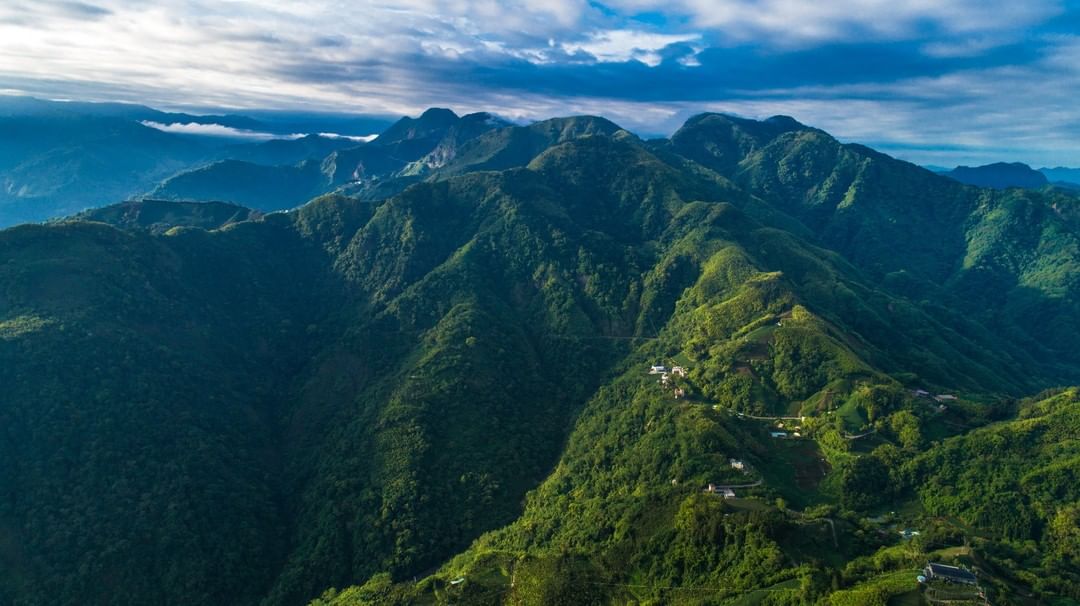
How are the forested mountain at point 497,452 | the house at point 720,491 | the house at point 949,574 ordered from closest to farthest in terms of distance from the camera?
1. the house at point 949,574
2. the forested mountain at point 497,452
3. the house at point 720,491

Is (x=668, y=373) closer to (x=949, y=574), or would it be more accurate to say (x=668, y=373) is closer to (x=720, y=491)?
(x=720, y=491)

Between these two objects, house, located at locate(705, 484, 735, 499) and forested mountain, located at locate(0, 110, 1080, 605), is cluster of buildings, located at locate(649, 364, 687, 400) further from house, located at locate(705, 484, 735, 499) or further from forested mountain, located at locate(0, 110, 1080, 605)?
house, located at locate(705, 484, 735, 499)

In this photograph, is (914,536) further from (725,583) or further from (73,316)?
(73,316)

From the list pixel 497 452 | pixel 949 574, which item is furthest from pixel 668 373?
pixel 949 574

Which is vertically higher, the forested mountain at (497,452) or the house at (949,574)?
the house at (949,574)

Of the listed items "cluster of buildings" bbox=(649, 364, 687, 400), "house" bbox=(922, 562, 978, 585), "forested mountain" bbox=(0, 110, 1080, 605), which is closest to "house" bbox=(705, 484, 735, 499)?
"forested mountain" bbox=(0, 110, 1080, 605)

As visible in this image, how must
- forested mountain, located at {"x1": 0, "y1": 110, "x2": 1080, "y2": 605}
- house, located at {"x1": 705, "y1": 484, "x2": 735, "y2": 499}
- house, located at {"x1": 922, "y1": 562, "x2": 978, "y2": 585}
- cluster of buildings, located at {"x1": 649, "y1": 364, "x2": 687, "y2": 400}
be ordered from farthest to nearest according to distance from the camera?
cluster of buildings, located at {"x1": 649, "y1": 364, "x2": 687, "y2": 400} < house, located at {"x1": 705, "y1": 484, "x2": 735, "y2": 499} < forested mountain, located at {"x1": 0, "y1": 110, "x2": 1080, "y2": 605} < house, located at {"x1": 922, "y1": 562, "x2": 978, "y2": 585}

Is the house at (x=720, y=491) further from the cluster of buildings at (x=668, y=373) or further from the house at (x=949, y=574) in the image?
the cluster of buildings at (x=668, y=373)

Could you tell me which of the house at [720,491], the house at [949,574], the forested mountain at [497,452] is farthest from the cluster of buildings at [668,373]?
the house at [949,574]

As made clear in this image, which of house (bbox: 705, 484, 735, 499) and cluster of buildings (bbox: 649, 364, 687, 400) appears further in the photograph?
cluster of buildings (bbox: 649, 364, 687, 400)
